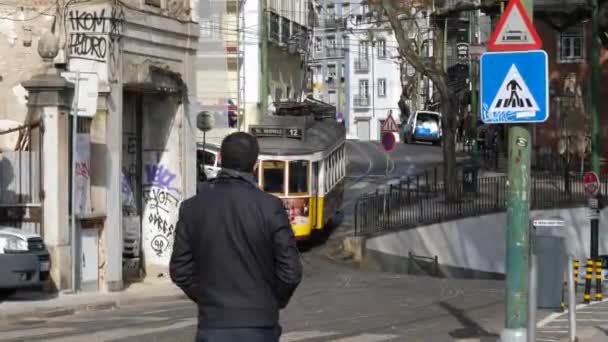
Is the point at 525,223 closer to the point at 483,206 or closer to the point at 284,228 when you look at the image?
the point at 284,228

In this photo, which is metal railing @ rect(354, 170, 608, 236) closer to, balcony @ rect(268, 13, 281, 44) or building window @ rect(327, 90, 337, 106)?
balcony @ rect(268, 13, 281, 44)

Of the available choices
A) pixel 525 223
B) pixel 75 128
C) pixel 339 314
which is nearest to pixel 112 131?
pixel 75 128

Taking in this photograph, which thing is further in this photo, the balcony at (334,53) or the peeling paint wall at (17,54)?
the balcony at (334,53)

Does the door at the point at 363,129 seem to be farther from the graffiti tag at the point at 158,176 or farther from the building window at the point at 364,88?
the graffiti tag at the point at 158,176

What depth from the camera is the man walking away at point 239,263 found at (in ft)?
20.1

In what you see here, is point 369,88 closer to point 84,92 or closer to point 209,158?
point 209,158

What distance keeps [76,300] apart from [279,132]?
573 inches

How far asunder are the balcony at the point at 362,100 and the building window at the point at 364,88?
11 cm

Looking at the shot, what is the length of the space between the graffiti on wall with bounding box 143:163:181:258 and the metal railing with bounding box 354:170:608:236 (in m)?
11.8

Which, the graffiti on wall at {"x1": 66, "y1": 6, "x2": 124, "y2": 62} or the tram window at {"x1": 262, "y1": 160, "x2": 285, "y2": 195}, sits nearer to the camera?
the graffiti on wall at {"x1": 66, "y1": 6, "x2": 124, "y2": 62}

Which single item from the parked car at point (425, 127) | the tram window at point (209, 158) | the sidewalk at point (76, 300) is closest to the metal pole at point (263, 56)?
the tram window at point (209, 158)

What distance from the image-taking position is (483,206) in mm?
36438

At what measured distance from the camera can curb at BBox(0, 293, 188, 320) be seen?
17.6 m

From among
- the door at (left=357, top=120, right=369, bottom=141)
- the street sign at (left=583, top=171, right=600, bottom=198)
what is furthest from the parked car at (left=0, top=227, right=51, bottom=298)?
the door at (left=357, top=120, right=369, bottom=141)
